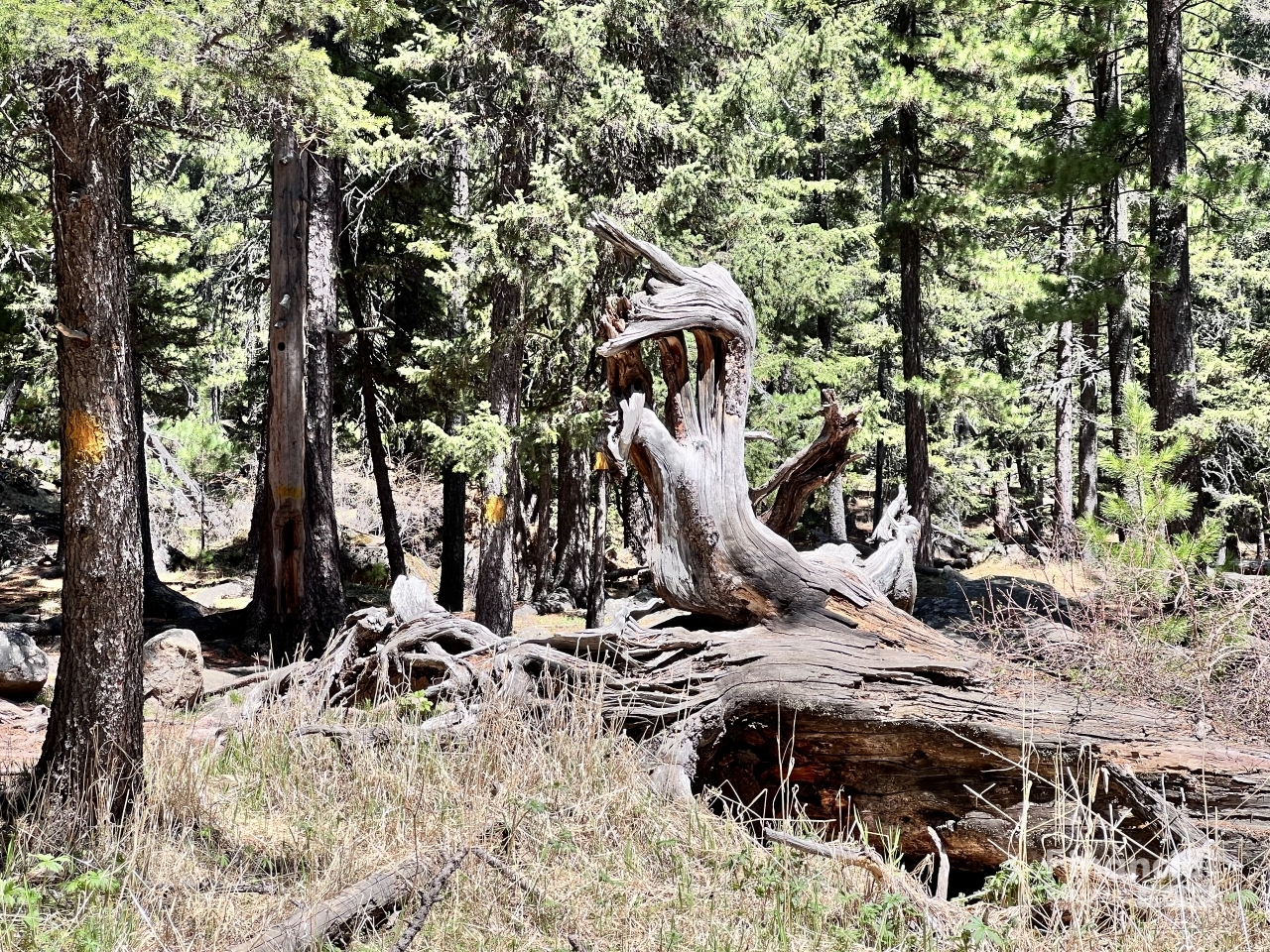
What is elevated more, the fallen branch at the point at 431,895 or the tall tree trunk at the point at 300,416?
the tall tree trunk at the point at 300,416

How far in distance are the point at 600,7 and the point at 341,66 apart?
3405 mm

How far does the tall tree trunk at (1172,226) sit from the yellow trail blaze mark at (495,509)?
7.56 meters

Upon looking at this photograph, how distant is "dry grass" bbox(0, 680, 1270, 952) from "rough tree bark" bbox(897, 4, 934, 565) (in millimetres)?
13185

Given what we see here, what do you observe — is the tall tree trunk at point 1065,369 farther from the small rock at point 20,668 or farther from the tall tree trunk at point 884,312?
the small rock at point 20,668

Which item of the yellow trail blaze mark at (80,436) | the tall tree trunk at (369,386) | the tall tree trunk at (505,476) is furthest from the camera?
the tall tree trunk at (369,386)

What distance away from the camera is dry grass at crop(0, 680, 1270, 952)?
3928 mm

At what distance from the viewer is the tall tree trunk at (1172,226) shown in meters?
11.1

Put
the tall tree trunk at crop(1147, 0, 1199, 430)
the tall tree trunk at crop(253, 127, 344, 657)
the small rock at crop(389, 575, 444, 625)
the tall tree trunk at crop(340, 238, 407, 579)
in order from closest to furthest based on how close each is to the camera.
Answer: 1. the small rock at crop(389, 575, 444, 625)
2. the tall tree trunk at crop(1147, 0, 1199, 430)
3. the tall tree trunk at crop(253, 127, 344, 657)
4. the tall tree trunk at crop(340, 238, 407, 579)

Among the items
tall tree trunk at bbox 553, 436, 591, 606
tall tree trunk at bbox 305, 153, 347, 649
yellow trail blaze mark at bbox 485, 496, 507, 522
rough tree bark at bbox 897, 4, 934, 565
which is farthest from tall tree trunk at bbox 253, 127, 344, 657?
rough tree bark at bbox 897, 4, 934, 565

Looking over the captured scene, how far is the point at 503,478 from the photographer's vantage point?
1308cm

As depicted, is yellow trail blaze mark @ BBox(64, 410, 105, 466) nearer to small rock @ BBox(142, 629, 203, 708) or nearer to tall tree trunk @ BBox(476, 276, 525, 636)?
small rock @ BBox(142, 629, 203, 708)

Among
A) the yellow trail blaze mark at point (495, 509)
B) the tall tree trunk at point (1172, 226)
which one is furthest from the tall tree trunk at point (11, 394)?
the tall tree trunk at point (1172, 226)

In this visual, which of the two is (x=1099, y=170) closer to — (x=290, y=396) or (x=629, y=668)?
(x=629, y=668)

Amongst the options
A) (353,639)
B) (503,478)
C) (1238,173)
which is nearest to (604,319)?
(353,639)
